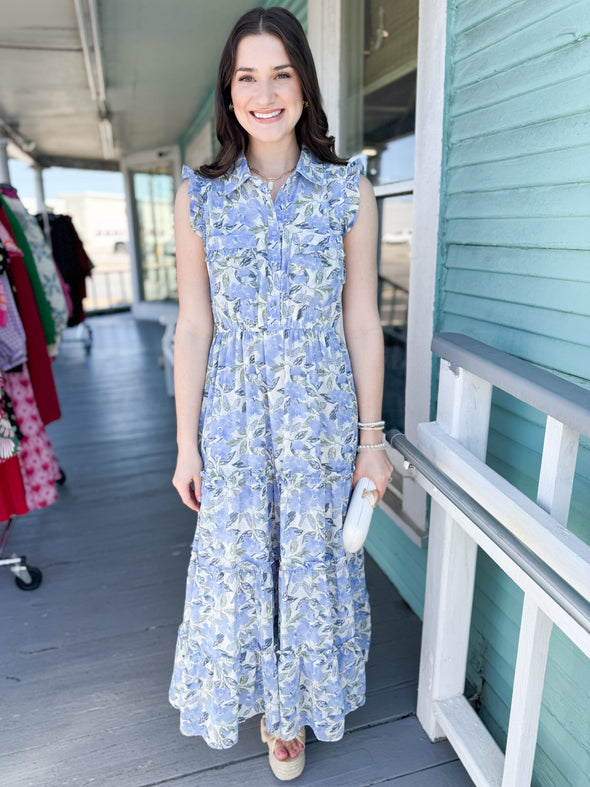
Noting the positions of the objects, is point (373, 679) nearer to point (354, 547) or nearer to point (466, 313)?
point (354, 547)

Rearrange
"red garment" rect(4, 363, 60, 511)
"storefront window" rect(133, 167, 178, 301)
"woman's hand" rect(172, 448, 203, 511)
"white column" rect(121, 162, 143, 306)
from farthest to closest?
1. "white column" rect(121, 162, 143, 306)
2. "storefront window" rect(133, 167, 178, 301)
3. "red garment" rect(4, 363, 60, 511)
4. "woman's hand" rect(172, 448, 203, 511)

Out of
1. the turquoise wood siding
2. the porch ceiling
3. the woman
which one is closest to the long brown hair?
the woman

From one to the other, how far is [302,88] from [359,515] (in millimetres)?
907

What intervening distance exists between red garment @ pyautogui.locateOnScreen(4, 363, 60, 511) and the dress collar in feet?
4.79

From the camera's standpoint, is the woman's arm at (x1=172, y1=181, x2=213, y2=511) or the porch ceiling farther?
the porch ceiling

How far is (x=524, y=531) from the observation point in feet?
3.31

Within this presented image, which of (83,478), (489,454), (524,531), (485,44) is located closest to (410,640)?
(489,454)

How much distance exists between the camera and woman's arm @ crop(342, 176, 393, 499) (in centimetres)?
124

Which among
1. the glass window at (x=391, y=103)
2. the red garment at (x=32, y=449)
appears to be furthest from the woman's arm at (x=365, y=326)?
the red garment at (x=32, y=449)

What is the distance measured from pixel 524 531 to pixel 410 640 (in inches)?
44.2

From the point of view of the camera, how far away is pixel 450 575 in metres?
1.42

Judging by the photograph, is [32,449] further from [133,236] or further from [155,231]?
[133,236]

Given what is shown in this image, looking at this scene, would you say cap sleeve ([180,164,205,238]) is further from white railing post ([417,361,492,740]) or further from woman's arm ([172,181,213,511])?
white railing post ([417,361,492,740])

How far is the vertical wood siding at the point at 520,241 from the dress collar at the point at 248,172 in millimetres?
457
